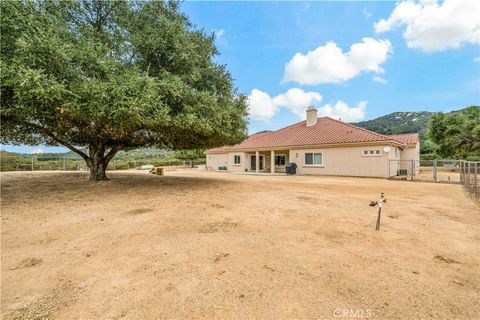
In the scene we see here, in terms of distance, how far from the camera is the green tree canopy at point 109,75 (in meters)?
6.21

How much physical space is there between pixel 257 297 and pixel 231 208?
3806mm

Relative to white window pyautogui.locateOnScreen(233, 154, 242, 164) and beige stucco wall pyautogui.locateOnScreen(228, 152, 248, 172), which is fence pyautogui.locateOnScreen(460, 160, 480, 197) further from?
white window pyautogui.locateOnScreen(233, 154, 242, 164)

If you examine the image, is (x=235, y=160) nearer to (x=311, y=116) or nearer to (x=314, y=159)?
(x=311, y=116)

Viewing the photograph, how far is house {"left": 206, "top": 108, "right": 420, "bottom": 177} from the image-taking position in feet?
53.4

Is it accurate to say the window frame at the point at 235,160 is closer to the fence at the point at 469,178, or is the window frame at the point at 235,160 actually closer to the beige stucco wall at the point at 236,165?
the beige stucco wall at the point at 236,165

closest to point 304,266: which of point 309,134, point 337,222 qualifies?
point 337,222

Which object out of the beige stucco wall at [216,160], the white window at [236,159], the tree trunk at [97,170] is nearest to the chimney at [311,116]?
the white window at [236,159]

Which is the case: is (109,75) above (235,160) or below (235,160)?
above

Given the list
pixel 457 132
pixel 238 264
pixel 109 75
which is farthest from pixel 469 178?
pixel 457 132

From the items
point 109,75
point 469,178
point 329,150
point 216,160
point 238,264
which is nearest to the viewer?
point 238,264

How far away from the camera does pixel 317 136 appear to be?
1991 centimetres

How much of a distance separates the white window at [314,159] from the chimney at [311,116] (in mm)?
4378

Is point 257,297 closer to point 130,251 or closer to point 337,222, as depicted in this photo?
point 130,251

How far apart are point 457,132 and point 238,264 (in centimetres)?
3139
